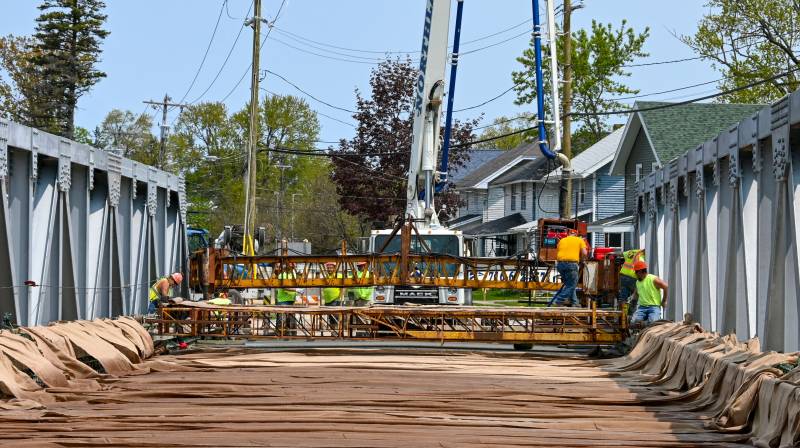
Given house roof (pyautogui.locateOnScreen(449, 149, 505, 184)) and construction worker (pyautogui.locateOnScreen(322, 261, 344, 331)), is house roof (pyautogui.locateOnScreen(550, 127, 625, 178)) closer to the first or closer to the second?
construction worker (pyautogui.locateOnScreen(322, 261, 344, 331))

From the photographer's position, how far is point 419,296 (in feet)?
87.0

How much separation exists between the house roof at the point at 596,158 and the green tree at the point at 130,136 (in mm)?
41330

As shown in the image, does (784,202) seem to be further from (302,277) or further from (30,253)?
(302,277)

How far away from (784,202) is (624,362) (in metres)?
6.16

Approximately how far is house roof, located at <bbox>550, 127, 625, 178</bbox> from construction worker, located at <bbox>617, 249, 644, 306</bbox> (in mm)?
35009

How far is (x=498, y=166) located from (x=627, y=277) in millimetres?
55263

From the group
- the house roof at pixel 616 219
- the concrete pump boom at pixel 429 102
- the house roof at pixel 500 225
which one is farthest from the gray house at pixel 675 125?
the house roof at pixel 500 225

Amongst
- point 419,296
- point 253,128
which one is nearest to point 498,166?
point 253,128

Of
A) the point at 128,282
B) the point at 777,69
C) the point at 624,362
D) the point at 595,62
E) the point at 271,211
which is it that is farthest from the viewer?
the point at 271,211

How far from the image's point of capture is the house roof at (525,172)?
2770 inches

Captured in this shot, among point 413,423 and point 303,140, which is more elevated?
point 303,140

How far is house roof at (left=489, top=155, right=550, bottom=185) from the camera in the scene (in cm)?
7037

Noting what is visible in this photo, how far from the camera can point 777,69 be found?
51.3m

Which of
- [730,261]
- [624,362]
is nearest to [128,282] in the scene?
[624,362]
